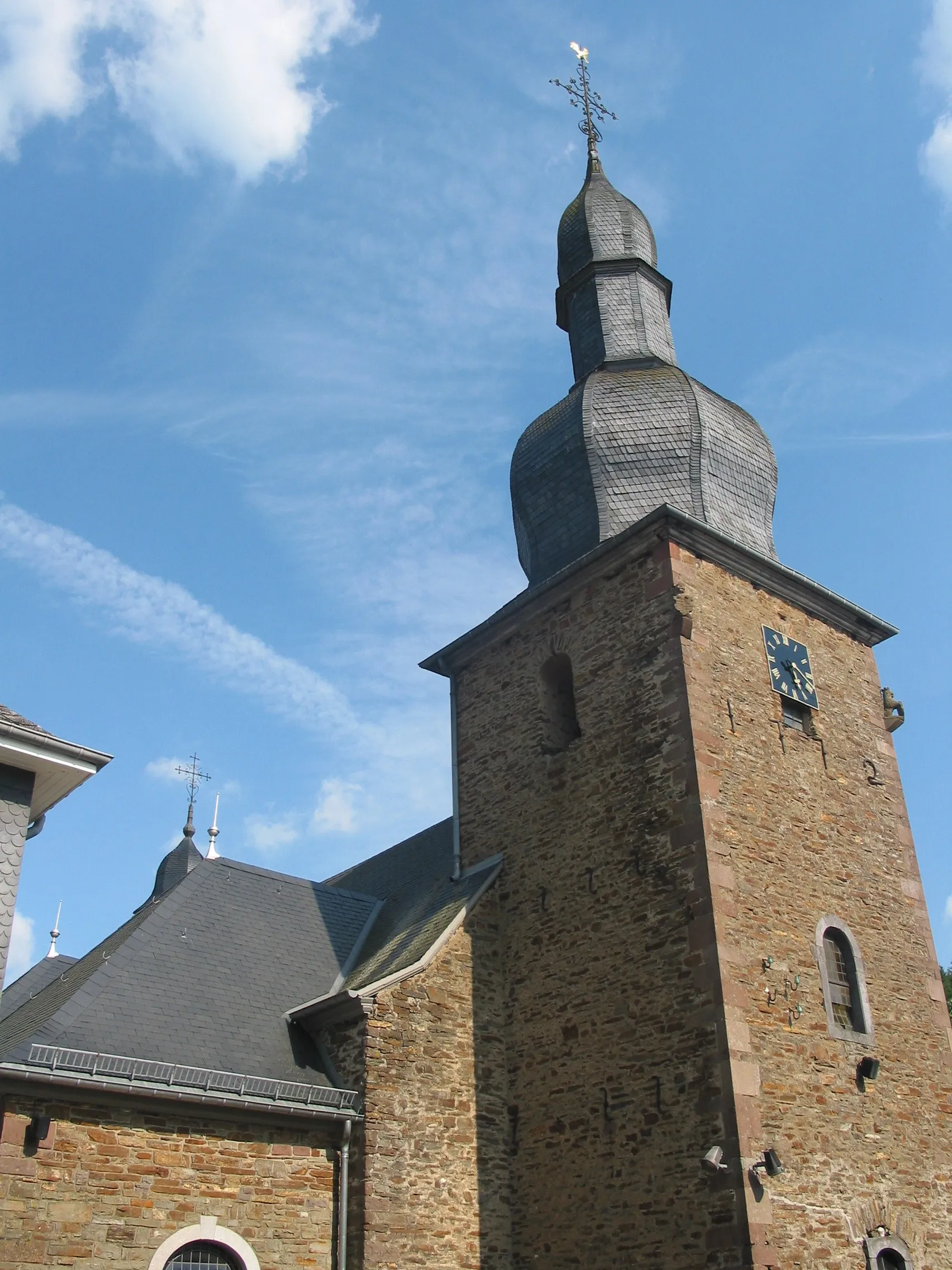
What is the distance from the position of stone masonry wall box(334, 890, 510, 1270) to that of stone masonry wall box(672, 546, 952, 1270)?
3.22 m

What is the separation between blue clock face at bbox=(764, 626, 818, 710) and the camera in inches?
569

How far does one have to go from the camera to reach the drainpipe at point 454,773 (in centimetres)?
1559

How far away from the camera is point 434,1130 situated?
40.4 feet

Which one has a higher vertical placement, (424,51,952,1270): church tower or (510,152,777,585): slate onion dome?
(510,152,777,585): slate onion dome

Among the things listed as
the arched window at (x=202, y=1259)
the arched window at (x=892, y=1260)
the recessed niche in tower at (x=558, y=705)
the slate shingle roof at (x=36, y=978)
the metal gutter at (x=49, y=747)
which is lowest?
the arched window at (x=892, y=1260)

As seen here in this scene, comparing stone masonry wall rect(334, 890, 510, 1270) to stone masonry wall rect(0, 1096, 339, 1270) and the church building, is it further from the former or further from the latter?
stone masonry wall rect(0, 1096, 339, 1270)

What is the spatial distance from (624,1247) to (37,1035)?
590 centimetres

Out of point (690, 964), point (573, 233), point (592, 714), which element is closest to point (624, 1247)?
point (690, 964)

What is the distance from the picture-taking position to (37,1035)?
37.1 ft

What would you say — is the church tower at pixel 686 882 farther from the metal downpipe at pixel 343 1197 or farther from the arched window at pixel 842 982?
the metal downpipe at pixel 343 1197

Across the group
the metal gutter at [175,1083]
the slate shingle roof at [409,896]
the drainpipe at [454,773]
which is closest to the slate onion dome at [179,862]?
the slate shingle roof at [409,896]

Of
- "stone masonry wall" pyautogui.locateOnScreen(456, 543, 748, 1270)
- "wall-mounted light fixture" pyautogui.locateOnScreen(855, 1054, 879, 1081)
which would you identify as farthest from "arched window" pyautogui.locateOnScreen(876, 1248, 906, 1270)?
"stone masonry wall" pyautogui.locateOnScreen(456, 543, 748, 1270)

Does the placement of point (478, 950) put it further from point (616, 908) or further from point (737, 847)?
point (737, 847)

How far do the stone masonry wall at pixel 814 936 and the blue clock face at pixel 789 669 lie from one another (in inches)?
6.6
